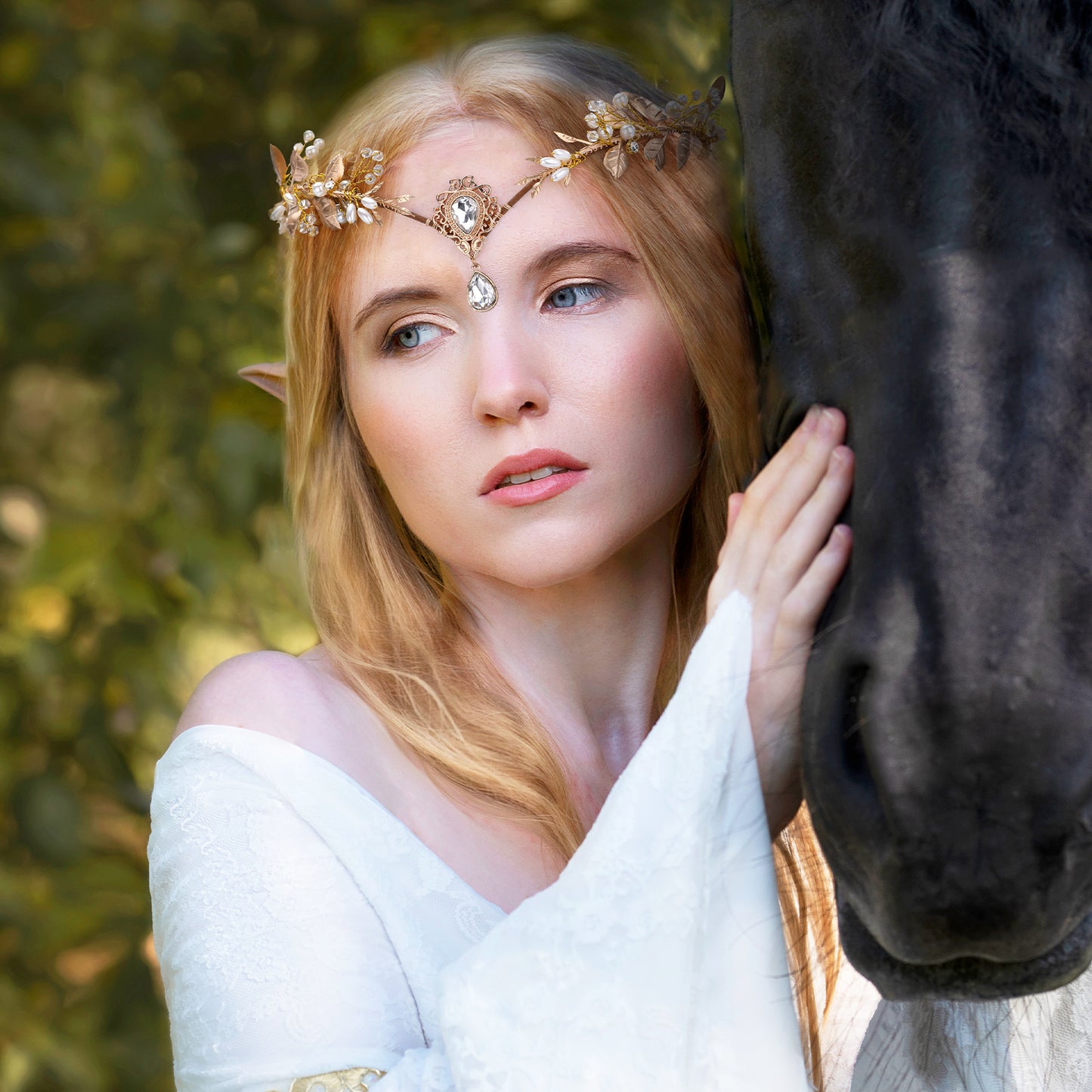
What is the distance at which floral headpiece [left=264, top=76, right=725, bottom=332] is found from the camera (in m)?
1.04

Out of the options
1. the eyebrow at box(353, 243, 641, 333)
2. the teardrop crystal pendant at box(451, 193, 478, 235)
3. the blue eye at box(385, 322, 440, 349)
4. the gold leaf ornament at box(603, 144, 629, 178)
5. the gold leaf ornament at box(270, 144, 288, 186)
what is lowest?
the blue eye at box(385, 322, 440, 349)

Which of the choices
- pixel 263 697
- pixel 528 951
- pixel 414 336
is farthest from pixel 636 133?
pixel 528 951

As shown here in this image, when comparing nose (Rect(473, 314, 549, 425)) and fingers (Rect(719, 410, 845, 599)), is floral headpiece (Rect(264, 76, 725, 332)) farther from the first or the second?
fingers (Rect(719, 410, 845, 599))

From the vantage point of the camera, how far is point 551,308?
104cm

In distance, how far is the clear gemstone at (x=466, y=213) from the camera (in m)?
1.03

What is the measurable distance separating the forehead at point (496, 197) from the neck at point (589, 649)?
0.93ft

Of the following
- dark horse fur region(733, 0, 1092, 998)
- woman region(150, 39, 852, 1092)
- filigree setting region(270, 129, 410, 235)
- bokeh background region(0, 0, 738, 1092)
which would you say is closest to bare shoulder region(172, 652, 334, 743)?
woman region(150, 39, 852, 1092)

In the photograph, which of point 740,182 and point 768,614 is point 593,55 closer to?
point 740,182

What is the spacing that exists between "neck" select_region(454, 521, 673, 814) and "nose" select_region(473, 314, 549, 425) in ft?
0.69


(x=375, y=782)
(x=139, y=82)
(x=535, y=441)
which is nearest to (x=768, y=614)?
(x=535, y=441)

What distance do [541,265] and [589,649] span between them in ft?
1.13

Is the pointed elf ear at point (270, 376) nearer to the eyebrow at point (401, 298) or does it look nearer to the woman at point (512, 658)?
the woman at point (512, 658)

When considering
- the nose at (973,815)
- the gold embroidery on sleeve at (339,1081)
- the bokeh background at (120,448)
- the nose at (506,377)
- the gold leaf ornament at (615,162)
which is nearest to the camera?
the nose at (973,815)

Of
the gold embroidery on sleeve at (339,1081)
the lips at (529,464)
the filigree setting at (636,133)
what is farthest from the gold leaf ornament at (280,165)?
the gold embroidery on sleeve at (339,1081)
